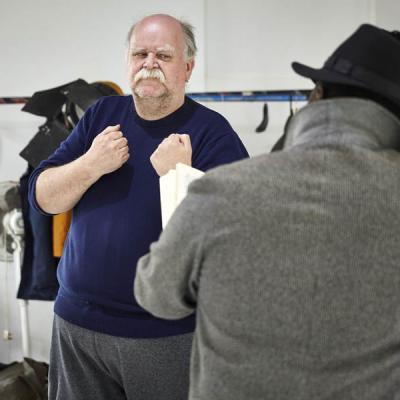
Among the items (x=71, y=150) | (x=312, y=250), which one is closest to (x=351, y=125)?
(x=312, y=250)

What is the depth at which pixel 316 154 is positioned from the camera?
78 centimetres

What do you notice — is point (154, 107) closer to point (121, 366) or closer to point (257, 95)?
point (121, 366)

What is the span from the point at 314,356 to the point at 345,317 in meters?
0.08

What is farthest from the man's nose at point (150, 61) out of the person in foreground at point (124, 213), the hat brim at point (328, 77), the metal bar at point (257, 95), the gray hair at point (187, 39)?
the metal bar at point (257, 95)

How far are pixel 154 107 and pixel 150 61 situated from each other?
0.13m

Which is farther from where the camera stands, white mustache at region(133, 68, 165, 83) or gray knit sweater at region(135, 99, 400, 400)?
white mustache at region(133, 68, 165, 83)

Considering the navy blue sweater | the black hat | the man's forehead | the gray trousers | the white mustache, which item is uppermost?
the man's forehead

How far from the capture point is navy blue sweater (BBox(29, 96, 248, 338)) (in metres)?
1.28

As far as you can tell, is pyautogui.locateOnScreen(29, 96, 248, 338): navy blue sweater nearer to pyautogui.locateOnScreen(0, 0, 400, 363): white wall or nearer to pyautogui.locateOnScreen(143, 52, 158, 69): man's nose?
pyautogui.locateOnScreen(143, 52, 158, 69): man's nose

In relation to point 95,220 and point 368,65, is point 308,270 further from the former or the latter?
point 95,220

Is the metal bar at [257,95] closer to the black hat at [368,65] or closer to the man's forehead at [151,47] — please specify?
the man's forehead at [151,47]

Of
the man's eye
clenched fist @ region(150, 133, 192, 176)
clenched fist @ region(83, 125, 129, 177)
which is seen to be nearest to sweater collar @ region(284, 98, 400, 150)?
clenched fist @ region(150, 133, 192, 176)

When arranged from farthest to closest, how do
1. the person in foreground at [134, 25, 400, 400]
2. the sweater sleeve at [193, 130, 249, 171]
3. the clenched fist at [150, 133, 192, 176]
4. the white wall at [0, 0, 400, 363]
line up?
the white wall at [0, 0, 400, 363] → the sweater sleeve at [193, 130, 249, 171] → the clenched fist at [150, 133, 192, 176] → the person in foreground at [134, 25, 400, 400]

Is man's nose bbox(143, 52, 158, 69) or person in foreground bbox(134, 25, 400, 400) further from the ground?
man's nose bbox(143, 52, 158, 69)
